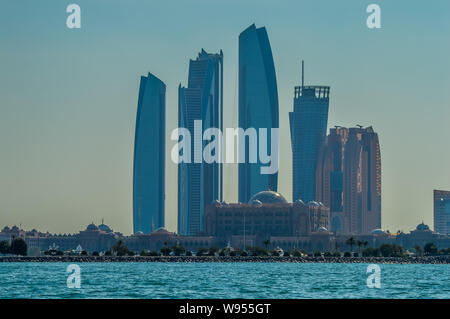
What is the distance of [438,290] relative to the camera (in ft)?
304

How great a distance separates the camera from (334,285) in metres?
99.8

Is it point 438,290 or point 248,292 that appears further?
point 438,290
